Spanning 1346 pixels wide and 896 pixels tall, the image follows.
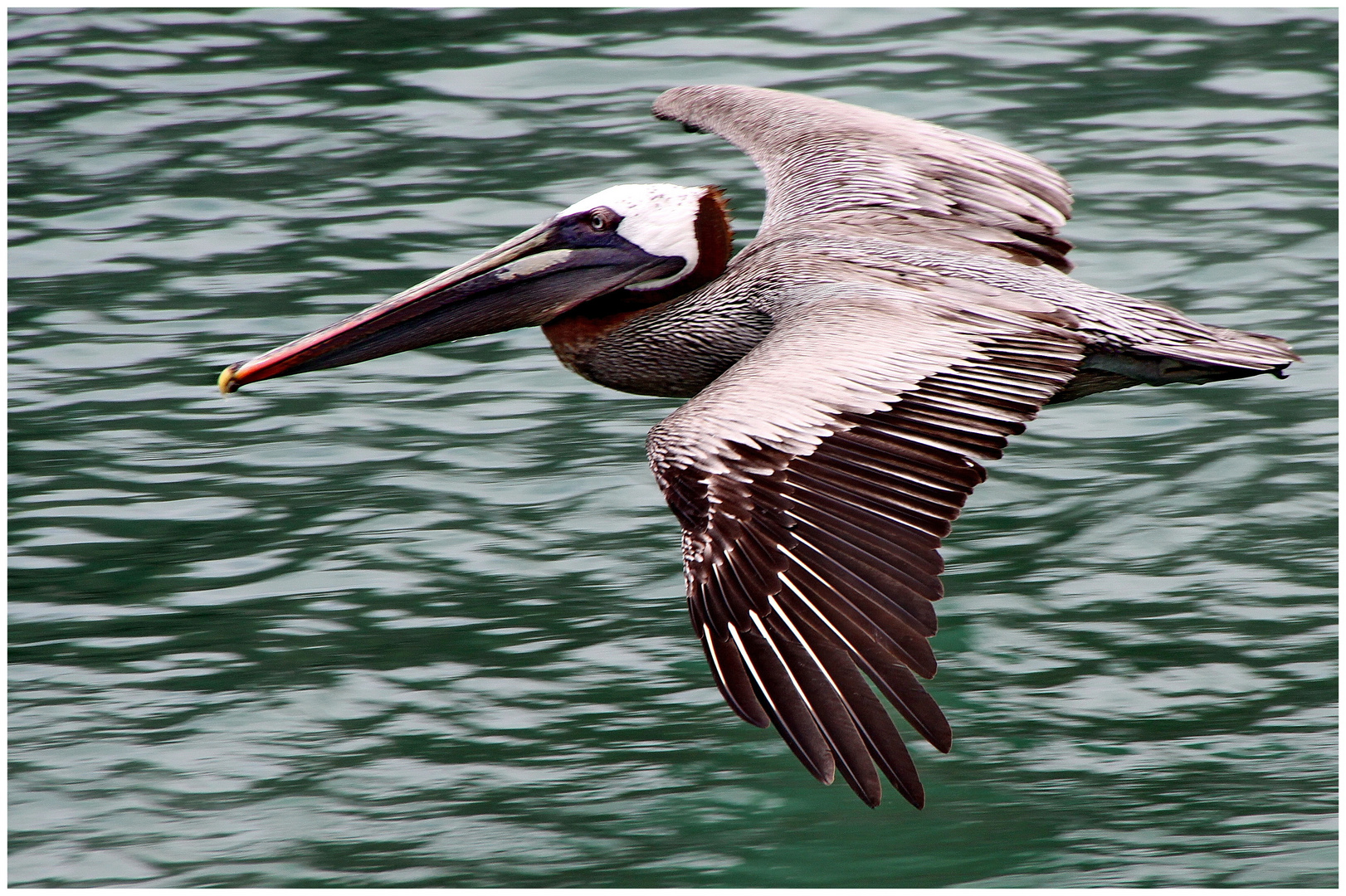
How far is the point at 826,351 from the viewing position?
4.80 meters

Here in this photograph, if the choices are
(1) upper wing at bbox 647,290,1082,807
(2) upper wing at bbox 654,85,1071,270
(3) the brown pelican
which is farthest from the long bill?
(1) upper wing at bbox 647,290,1082,807

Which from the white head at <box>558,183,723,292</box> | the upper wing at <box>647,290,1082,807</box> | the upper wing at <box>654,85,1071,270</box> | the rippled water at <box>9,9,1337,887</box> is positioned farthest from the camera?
the upper wing at <box>654,85,1071,270</box>

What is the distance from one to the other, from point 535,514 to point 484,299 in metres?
0.84

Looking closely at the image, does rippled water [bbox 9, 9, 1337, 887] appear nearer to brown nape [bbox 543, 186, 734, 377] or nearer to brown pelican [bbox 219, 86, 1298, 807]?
brown nape [bbox 543, 186, 734, 377]

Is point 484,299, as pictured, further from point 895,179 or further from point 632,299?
point 895,179

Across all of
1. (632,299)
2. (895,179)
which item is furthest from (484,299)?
(895,179)

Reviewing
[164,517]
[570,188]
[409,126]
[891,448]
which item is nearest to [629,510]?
[164,517]

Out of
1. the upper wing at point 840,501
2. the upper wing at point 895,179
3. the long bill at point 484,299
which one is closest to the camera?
the upper wing at point 840,501

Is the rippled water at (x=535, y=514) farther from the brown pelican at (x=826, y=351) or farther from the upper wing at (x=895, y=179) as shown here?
the upper wing at (x=895, y=179)

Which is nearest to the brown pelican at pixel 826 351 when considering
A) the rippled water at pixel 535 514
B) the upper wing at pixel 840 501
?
the upper wing at pixel 840 501

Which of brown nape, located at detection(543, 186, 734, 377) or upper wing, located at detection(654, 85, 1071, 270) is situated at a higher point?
upper wing, located at detection(654, 85, 1071, 270)

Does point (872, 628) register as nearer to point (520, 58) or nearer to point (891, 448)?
point (891, 448)

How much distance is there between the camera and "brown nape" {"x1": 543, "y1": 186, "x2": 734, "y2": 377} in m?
6.11

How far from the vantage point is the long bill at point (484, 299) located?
5.77m
